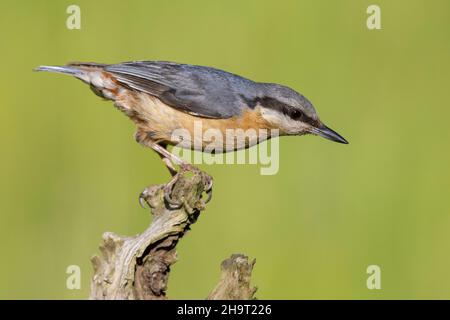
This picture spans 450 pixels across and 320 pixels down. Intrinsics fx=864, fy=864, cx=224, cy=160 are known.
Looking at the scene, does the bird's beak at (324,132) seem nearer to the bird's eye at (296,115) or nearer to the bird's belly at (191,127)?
the bird's eye at (296,115)

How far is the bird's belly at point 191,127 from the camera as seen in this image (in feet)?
17.6

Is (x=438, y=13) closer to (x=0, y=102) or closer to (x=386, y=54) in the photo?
(x=386, y=54)

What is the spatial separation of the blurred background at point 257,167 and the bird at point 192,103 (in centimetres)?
97

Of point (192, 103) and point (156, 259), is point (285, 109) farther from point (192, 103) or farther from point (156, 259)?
point (156, 259)

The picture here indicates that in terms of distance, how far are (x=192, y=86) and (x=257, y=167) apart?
1315mm

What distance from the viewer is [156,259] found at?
445cm

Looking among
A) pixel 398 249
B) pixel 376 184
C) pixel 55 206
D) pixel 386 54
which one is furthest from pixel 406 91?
pixel 55 206

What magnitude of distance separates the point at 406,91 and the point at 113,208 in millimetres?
2580

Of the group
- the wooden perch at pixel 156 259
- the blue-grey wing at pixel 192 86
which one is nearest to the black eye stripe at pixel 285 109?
the blue-grey wing at pixel 192 86

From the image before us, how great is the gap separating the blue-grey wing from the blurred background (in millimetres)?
1127

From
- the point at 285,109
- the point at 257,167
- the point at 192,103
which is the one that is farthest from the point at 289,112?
the point at 257,167

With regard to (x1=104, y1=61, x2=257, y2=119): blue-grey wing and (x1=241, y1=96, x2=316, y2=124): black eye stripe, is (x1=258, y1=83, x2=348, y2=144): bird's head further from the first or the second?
(x1=104, y1=61, x2=257, y2=119): blue-grey wing
